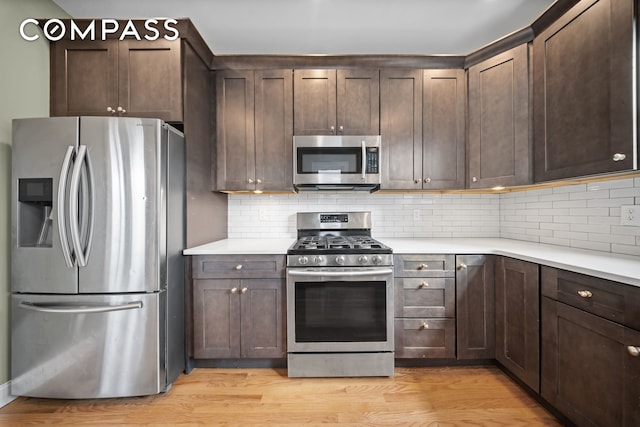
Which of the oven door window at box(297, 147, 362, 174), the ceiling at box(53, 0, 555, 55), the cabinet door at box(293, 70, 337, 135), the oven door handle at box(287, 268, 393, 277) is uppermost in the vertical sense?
the ceiling at box(53, 0, 555, 55)

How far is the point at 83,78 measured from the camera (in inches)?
80.3

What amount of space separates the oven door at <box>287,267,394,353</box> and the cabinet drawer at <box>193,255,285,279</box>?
139mm

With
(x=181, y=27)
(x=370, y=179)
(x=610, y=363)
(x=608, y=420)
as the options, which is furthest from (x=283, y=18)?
(x=608, y=420)

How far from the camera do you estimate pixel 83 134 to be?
1.71 meters

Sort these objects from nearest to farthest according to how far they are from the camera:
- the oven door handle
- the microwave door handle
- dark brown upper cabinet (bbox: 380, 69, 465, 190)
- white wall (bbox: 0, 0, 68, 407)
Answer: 1. white wall (bbox: 0, 0, 68, 407)
2. the oven door handle
3. the microwave door handle
4. dark brown upper cabinet (bbox: 380, 69, 465, 190)

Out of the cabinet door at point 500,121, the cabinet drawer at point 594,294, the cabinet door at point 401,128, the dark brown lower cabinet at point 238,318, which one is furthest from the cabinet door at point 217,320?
the cabinet door at point 500,121

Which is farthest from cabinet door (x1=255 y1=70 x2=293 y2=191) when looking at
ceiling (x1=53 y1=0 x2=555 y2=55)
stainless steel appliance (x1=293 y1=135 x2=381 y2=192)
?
ceiling (x1=53 y1=0 x2=555 y2=55)

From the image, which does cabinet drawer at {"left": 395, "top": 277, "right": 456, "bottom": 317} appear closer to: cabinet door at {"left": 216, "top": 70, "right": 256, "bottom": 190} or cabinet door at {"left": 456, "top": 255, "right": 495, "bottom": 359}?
cabinet door at {"left": 456, "top": 255, "right": 495, "bottom": 359}

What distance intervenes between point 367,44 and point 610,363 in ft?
8.36

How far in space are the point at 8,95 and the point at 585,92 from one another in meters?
3.41

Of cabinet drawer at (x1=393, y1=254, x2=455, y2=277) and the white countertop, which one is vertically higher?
the white countertop

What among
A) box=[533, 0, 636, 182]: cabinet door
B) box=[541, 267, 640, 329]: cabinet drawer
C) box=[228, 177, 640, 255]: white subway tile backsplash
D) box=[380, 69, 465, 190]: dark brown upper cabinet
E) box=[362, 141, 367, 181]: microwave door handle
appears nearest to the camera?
box=[541, 267, 640, 329]: cabinet drawer

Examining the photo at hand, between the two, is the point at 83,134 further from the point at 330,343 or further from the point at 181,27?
the point at 330,343

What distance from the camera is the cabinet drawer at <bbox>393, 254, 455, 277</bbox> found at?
207 centimetres
